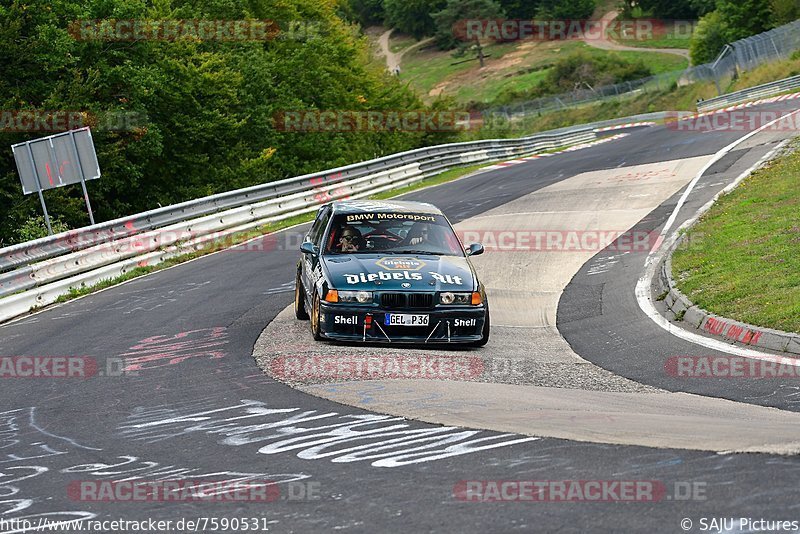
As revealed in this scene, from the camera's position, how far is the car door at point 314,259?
39.1 ft

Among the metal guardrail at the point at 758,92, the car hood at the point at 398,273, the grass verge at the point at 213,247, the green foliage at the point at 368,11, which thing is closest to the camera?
the car hood at the point at 398,273

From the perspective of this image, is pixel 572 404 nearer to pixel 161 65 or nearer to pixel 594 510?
pixel 594 510

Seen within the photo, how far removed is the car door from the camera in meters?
11.9

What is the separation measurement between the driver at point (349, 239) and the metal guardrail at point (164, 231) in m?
5.93

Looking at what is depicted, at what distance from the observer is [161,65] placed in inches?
1348

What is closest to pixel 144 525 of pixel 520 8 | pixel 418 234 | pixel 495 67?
pixel 418 234

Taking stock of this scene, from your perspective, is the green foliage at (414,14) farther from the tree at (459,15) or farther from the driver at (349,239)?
the driver at (349,239)

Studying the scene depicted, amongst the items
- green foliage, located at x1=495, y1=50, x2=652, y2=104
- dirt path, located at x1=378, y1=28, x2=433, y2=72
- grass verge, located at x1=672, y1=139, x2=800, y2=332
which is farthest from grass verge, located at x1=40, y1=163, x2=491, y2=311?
dirt path, located at x1=378, y1=28, x2=433, y2=72

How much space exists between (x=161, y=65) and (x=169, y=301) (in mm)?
20566

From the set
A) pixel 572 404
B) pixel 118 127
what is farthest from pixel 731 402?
pixel 118 127

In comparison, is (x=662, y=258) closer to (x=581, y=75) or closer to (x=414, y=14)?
(x=581, y=75)

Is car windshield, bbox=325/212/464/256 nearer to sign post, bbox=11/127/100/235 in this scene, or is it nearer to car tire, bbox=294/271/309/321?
car tire, bbox=294/271/309/321

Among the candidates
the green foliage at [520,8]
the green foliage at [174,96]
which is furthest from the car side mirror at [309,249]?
the green foliage at [520,8]

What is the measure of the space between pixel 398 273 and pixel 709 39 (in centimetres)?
9517
